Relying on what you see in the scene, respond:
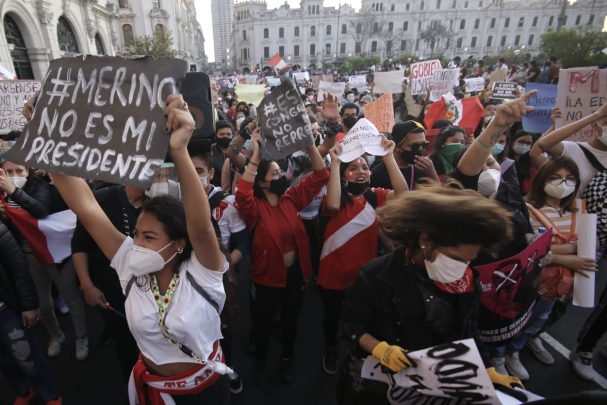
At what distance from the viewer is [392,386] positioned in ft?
5.12

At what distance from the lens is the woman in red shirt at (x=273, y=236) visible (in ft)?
8.54

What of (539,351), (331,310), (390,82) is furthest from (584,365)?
(390,82)

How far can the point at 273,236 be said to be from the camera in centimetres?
260

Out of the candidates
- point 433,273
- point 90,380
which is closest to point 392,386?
point 433,273

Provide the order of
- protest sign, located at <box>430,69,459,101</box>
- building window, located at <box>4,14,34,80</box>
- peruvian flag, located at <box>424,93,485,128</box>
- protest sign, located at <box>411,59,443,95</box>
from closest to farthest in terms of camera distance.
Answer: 1. peruvian flag, located at <box>424,93,485,128</box>
2. protest sign, located at <box>430,69,459,101</box>
3. protest sign, located at <box>411,59,443,95</box>
4. building window, located at <box>4,14,34,80</box>

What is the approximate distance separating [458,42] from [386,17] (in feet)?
56.5

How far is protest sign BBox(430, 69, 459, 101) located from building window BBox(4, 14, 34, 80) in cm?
2031

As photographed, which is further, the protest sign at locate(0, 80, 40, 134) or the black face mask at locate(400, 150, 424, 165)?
the protest sign at locate(0, 80, 40, 134)

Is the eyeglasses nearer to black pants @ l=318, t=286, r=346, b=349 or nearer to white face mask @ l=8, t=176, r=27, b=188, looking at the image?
black pants @ l=318, t=286, r=346, b=349

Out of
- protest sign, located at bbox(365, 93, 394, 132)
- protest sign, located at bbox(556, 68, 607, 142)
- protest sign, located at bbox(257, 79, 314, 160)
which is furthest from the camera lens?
protest sign, located at bbox(365, 93, 394, 132)

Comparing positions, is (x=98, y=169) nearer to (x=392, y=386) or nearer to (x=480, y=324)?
(x=392, y=386)

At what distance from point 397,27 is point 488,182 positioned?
84268 mm

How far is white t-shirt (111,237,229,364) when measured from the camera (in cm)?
156

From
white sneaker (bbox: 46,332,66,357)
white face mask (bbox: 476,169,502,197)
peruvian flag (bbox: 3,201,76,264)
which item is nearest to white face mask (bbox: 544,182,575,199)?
white face mask (bbox: 476,169,502,197)
